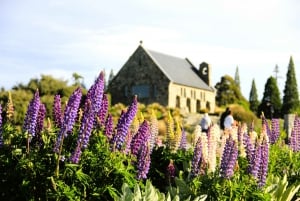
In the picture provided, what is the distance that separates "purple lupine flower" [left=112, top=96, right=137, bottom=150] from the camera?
17.2ft

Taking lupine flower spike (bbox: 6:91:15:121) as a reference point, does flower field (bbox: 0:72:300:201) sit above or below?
below

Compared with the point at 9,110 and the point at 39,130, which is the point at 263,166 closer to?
the point at 39,130

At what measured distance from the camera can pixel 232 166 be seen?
525 centimetres

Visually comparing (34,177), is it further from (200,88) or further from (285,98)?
(285,98)

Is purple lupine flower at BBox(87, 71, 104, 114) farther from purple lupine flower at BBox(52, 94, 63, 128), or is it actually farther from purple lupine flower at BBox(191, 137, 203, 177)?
purple lupine flower at BBox(191, 137, 203, 177)

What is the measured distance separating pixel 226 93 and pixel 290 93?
812 centimetres

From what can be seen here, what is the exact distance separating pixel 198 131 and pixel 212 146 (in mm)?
616

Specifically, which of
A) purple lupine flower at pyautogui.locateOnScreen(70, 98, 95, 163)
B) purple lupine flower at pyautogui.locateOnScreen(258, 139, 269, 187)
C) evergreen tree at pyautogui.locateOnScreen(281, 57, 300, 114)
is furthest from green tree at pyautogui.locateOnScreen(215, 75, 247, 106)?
purple lupine flower at pyautogui.locateOnScreen(70, 98, 95, 163)

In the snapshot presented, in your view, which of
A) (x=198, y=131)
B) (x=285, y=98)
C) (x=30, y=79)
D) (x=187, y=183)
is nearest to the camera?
(x=187, y=183)

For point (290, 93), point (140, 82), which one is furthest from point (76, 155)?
point (290, 93)

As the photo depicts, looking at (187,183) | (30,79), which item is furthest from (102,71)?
(30,79)

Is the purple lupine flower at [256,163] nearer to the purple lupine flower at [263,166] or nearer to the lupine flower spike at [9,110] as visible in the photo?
the purple lupine flower at [263,166]

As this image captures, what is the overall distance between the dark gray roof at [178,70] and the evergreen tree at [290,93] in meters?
11.3

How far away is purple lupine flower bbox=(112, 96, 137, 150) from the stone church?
45145mm
